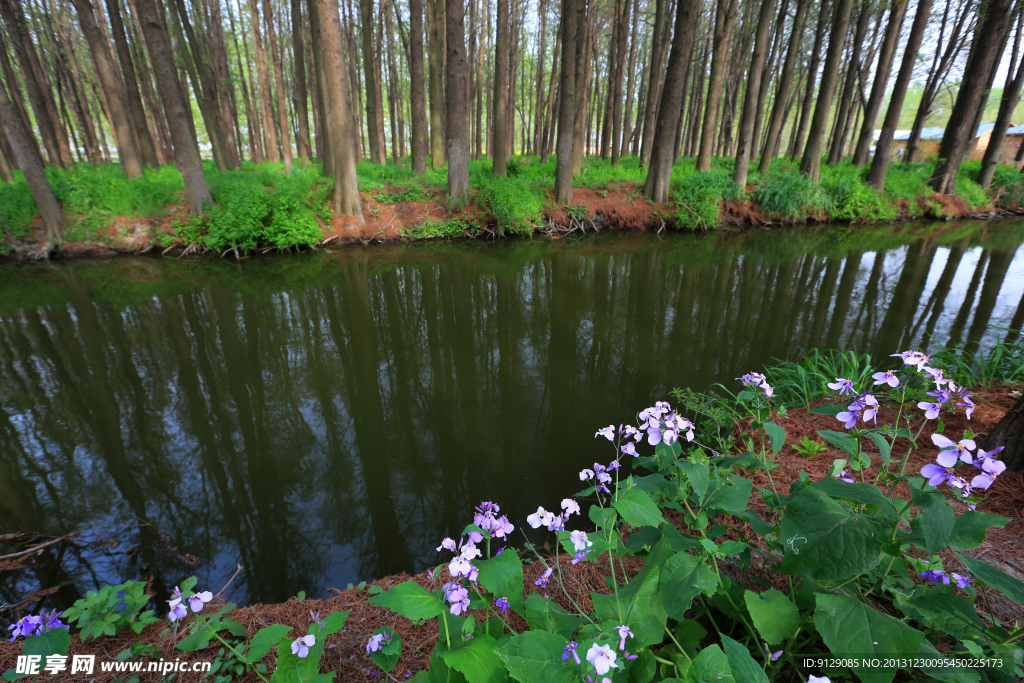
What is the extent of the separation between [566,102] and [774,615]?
12.7 m

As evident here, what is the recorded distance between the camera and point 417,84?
13055 mm

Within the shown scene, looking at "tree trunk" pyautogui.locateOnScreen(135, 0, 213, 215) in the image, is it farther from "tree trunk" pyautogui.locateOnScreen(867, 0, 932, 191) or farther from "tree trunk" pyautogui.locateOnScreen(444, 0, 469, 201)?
"tree trunk" pyautogui.locateOnScreen(867, 0, 932, 191)

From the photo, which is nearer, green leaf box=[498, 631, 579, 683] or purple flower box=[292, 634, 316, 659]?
green leaf box=[498, 631, 579, 683]

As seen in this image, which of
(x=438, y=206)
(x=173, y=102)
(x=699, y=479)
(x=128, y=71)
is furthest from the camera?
(x=128, y=71)

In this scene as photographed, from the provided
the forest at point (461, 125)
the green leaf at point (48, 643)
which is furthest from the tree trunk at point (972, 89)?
the green leaf at point (48, 643)

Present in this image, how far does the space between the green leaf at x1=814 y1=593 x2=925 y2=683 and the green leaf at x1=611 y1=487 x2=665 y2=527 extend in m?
0.41

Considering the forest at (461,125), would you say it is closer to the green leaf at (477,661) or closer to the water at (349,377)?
the water at (349,377)

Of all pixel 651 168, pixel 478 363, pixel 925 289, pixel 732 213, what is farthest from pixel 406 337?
pixel 732 213

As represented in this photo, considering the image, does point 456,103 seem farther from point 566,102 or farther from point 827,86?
point 827,86

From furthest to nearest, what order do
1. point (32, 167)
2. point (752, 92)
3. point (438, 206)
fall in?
point (752, 92) → point (438, 206) → point (32, 167)

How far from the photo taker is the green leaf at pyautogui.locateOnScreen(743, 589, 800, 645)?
3.69ft

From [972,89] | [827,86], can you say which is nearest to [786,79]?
[827,86]

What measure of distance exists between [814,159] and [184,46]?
64.1 feet

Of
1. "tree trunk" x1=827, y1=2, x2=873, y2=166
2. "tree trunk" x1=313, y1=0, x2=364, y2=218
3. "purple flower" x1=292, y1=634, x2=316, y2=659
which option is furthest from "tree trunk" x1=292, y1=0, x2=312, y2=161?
"tree trunk" x1=827, y1=2, x2=873, y2=166
